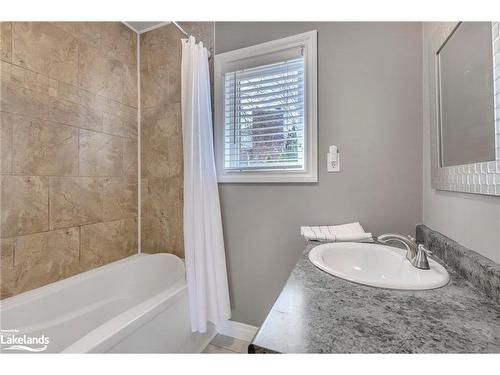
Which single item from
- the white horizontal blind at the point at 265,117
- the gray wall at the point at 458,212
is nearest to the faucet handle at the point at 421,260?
the gray wall at the point at 458,212

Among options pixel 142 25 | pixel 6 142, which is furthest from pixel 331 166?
pixel 142 25

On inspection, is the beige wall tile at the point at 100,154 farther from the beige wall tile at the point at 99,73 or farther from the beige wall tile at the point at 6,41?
the beige wall tile at the point at 6,41

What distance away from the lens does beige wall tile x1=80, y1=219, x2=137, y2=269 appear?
1495 mm

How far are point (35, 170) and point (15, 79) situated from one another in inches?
20.0

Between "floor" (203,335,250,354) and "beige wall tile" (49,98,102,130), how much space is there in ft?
5.76

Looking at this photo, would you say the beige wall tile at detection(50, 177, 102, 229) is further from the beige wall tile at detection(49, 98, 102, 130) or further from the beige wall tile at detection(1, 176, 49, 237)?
the beige wall tile at detection(49, 98, 102, 130)

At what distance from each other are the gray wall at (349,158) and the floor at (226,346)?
0.16 m

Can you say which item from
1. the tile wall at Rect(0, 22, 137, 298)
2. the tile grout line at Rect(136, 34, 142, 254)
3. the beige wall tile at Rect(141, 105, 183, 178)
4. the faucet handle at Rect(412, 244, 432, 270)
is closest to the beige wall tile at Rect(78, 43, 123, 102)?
the tile wall at Rect(0, 22, 137, 298)

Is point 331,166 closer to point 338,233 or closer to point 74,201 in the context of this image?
point 338,233

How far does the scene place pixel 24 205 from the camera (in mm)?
1198

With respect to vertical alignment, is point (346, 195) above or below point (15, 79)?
below

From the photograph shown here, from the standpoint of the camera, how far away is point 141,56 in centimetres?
185
